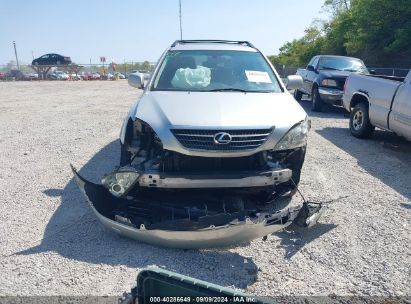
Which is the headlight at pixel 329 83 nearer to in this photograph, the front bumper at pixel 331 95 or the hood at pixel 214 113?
the front bumper at pixel 331 95

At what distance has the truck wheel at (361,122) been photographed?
25.3ft

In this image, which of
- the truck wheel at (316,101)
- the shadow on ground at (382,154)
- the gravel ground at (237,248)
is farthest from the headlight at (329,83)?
the gravel ground at (237,248)

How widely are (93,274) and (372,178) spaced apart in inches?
164

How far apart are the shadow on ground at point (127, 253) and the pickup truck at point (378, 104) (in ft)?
15.4

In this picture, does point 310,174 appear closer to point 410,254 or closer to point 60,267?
point 410,254

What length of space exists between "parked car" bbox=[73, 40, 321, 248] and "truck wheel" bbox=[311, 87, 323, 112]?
7642mm

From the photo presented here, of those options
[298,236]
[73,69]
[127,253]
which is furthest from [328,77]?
[73,69]

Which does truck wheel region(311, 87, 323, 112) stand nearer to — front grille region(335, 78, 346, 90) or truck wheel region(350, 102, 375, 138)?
front grille region(335, 78, 346, 90)

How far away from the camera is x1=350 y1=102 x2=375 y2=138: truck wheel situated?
25.3ft

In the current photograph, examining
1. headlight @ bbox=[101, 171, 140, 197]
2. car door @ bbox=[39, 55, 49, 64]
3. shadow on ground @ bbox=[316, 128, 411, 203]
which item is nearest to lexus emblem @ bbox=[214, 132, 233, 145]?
headlight @ bbox=[101, 171, 140, 197]

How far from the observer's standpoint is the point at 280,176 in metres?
3.50

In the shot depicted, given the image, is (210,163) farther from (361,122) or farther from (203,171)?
(361,122)

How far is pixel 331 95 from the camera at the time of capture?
36.0ft

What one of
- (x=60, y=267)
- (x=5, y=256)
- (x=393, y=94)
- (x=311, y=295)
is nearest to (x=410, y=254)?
(x=311, y=295)
